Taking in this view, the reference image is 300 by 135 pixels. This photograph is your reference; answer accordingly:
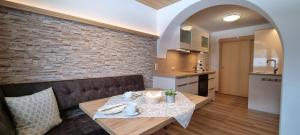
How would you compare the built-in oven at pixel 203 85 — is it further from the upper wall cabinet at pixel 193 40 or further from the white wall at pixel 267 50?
the white wall at pixel 267 50

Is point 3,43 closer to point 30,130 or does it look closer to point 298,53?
point 30,130

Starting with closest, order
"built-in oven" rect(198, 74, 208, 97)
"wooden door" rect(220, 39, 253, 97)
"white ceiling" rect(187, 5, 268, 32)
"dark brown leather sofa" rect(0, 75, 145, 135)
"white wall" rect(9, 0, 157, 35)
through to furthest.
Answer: "dark brown leather sofa" rect(0, 75, 145, 135)
"white wall" rect(9, 0, 157, 35)
"white ceiling" rect(187, 5, 268, 32)
"built-in oven" rect(198, 74, 208, 97)
"wooden door" rect(220, 39, 253, 97)

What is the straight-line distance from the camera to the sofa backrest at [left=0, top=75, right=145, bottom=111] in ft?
4.54

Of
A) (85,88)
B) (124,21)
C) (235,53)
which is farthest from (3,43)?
(235,53)

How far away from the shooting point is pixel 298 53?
1.47 meters

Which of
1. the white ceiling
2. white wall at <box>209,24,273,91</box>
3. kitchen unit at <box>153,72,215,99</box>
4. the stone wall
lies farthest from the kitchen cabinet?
white wall at <box>209,24,273,91</box>

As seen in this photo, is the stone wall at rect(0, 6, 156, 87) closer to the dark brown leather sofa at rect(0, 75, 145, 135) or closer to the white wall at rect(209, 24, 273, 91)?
the dark brown leather sofa at rect(0, 75, 145, 135)

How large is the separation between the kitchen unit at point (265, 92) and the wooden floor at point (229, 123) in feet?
0.50

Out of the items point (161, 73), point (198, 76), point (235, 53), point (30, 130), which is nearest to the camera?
point (30, 130)

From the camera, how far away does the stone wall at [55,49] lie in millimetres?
1410

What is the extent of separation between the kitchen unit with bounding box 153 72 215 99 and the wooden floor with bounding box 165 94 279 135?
1.69 ft

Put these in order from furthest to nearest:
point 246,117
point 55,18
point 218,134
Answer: point 246,117
point 218,134
point 55,18

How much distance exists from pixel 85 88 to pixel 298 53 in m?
2.49

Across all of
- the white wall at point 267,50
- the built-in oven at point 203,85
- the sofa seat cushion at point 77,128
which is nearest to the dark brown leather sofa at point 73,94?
the sofa seat cushion at point 77,128
